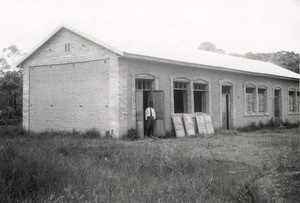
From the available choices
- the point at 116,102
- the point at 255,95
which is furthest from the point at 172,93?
the point at 255,95

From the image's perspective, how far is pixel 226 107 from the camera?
70.0 feet

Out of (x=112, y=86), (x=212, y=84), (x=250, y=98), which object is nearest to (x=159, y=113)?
(x=112, y=86)

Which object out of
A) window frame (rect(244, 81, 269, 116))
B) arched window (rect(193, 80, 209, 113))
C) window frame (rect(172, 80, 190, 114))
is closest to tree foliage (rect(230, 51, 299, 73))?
window frame (rect(244, 81, 269, 116))

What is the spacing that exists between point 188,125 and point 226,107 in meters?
4.87

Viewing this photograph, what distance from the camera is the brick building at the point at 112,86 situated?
15.1 metres

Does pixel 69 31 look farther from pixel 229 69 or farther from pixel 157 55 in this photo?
pixel 229 69

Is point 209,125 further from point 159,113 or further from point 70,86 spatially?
point 70,86

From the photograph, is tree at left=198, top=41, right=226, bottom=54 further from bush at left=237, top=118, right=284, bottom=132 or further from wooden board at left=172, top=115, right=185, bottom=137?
wooden board at left=172, top=115, right=185, bottom=137

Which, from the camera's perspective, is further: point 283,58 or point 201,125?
point 283,58

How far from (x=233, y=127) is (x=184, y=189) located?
53.4 ft

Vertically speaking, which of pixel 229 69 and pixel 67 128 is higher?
pixel 229 69

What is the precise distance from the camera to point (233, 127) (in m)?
21.3

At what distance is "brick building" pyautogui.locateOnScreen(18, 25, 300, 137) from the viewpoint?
15.1 m

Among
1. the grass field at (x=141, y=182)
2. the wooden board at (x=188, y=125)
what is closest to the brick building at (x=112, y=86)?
the wooden board at (x=188, y=125)
